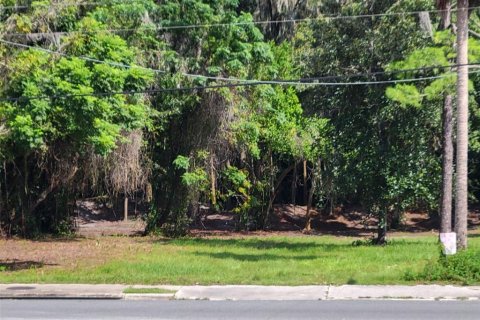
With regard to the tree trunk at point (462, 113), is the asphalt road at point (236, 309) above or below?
below

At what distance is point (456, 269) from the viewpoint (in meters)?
17.5

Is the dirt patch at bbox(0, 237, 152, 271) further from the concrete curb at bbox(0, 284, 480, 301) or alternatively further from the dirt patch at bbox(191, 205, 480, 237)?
the dirt patch at bbox(191, 205, 480, 237)

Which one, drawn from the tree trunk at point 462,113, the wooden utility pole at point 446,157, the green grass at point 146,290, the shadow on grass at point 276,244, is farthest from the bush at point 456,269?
the shadow on grass at point 276,244

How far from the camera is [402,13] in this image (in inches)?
920

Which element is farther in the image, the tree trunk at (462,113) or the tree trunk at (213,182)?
the tree trunk at (213,182)

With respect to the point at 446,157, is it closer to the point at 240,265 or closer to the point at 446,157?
the point at 446,157

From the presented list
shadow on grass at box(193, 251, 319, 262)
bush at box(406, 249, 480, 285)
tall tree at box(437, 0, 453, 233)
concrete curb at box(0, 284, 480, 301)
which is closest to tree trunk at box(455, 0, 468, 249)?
bush at box(406, 249, 480, 285)

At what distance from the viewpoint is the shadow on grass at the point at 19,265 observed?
20562 millimetres

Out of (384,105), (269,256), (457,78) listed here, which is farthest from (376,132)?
(457,78)

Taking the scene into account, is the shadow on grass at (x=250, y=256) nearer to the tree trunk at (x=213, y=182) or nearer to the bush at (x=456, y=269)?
the bush at (x=456, y=269)

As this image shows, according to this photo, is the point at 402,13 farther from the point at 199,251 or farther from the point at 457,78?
the point at 199,251

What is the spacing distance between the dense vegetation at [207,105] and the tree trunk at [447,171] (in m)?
0.97

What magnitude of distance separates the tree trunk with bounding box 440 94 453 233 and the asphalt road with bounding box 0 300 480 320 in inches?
189

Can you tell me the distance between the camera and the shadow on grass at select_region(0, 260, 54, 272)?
2056 centimetres
